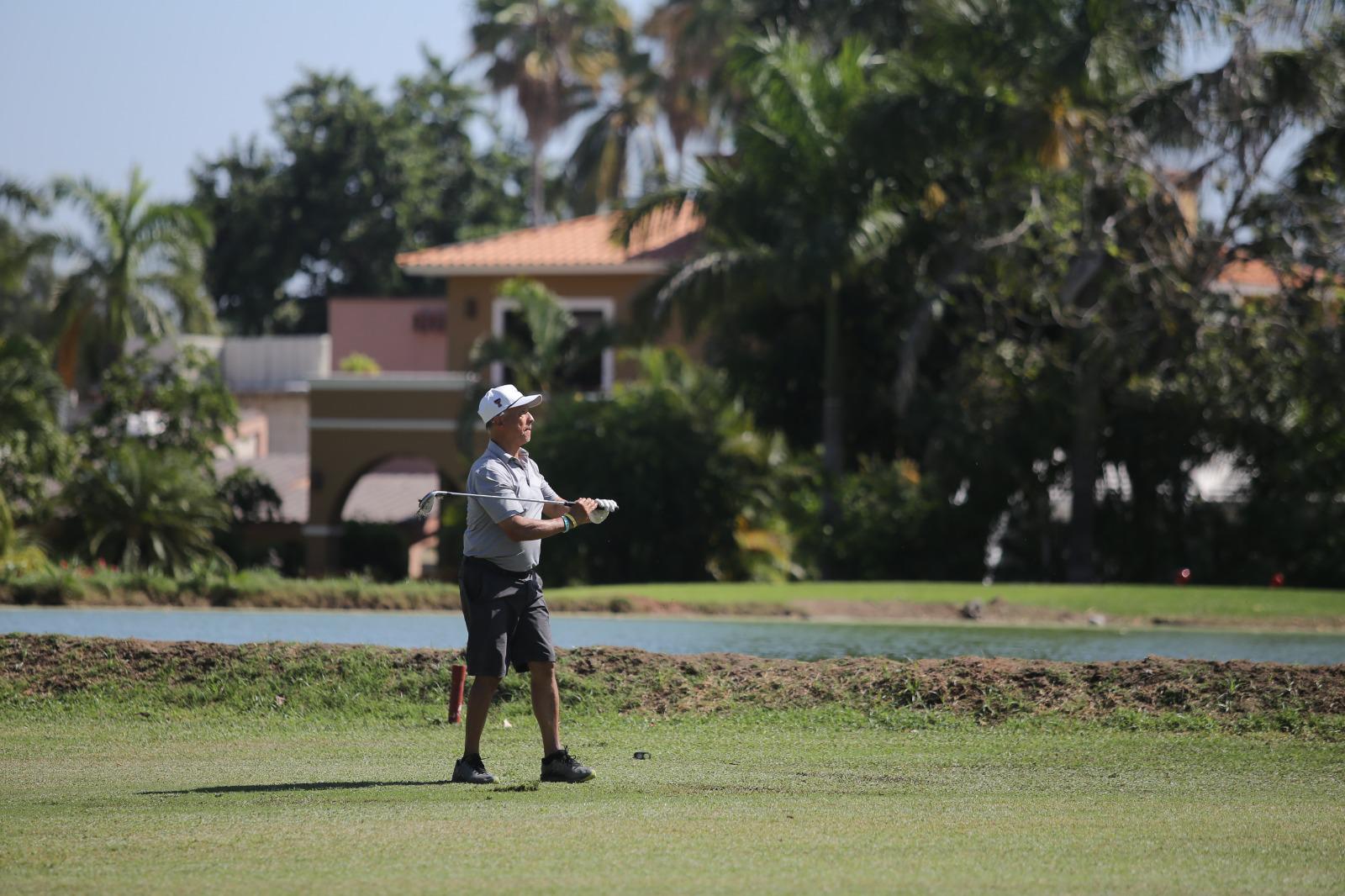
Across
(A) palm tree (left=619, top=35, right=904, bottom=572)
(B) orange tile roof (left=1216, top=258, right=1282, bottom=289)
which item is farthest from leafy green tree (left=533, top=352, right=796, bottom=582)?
(B) orange tile roof (left=1216, top=258, right=1282, bottom=289)

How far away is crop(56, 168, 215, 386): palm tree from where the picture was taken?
137ft

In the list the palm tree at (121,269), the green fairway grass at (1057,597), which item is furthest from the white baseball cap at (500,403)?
the palm tree at (121,269)

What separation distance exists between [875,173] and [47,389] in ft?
49.3

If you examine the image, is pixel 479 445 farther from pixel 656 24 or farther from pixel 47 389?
pixel 656 24

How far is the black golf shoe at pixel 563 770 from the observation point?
8.16m

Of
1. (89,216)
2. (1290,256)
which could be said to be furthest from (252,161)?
(1290,256)

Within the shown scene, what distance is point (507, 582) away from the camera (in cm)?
820

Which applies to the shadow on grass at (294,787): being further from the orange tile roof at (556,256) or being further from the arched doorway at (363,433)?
the orange tile roof at (556,256)

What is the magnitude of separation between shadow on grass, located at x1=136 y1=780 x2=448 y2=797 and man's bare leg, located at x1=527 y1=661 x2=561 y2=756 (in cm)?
47

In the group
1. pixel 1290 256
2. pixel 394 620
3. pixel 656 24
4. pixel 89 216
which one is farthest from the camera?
pixel 656 24

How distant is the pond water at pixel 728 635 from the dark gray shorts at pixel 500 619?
651cm

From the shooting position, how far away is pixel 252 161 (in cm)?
6247

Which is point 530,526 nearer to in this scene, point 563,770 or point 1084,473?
point 563,770

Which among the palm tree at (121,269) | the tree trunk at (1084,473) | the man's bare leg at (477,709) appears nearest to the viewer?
the man's bare leg at (477,709)
